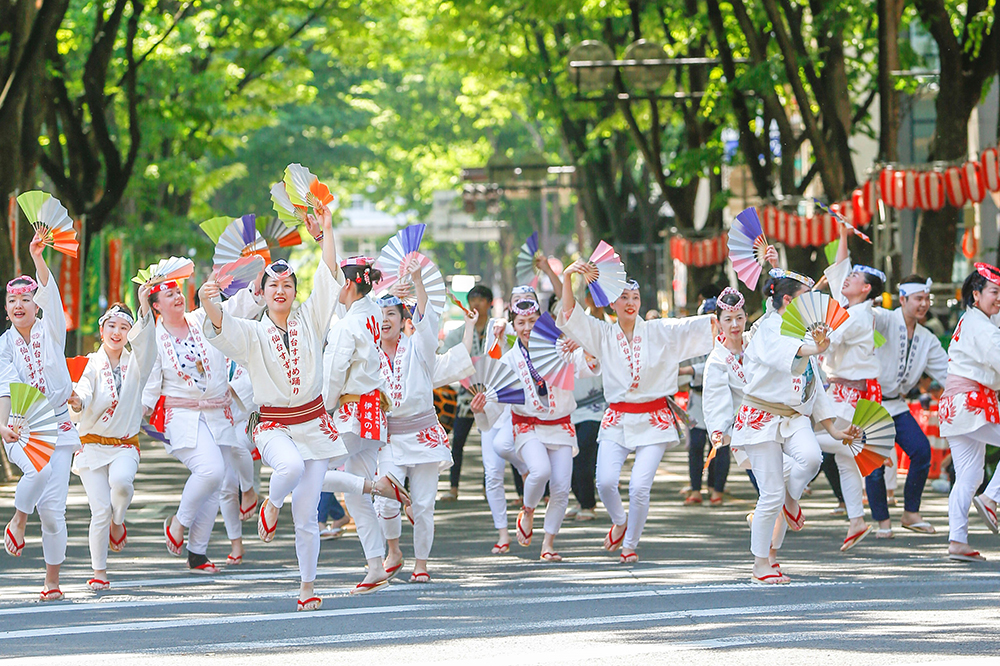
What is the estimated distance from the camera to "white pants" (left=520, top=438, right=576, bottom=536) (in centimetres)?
1020

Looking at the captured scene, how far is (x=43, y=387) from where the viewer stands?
877cm

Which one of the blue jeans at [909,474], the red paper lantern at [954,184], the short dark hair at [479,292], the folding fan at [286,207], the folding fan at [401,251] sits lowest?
the blue jeans at [909,474]

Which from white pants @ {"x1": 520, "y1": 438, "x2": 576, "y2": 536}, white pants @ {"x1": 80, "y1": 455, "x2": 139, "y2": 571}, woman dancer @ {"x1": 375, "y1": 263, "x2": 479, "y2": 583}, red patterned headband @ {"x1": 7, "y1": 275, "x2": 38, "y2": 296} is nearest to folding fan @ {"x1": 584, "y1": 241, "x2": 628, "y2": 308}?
woman dancer @ {"x1": 375, "y1": 263, "x2": 479, "y2": 583}

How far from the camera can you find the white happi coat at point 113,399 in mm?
9203

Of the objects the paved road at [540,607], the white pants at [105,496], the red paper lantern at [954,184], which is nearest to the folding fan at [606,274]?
the paved road at [540,607]

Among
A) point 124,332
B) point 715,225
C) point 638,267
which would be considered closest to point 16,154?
point 124,332

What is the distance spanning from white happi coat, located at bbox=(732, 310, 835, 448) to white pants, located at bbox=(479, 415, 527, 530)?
2233 mm

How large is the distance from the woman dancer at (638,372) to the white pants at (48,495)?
325cm

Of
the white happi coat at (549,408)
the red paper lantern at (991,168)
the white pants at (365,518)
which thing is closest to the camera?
the white pants at (365,518)

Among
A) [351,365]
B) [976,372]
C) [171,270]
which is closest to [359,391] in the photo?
[351,365]

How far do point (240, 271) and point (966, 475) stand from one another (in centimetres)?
475

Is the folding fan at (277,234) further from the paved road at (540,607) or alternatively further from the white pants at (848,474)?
the white pants at (848,474)

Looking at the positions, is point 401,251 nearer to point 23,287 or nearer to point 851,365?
Result: point 23,287

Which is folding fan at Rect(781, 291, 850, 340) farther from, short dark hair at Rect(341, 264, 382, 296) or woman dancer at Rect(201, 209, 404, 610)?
woman dancer at Rect(201, 209, 404, 610)
